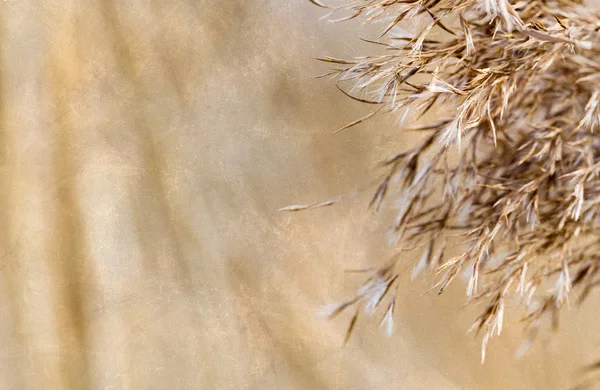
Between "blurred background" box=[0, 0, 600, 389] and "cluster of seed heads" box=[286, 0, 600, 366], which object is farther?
"blurred background" box=[0, 0, 600, 389]

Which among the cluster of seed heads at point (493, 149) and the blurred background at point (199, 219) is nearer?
the cluster of seed heads at point (493, 149)

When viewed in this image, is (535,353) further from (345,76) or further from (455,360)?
(345,76)

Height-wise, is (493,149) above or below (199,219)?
above

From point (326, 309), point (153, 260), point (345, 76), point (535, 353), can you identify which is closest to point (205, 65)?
point (345, 76)

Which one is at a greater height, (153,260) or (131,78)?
(131,78)
